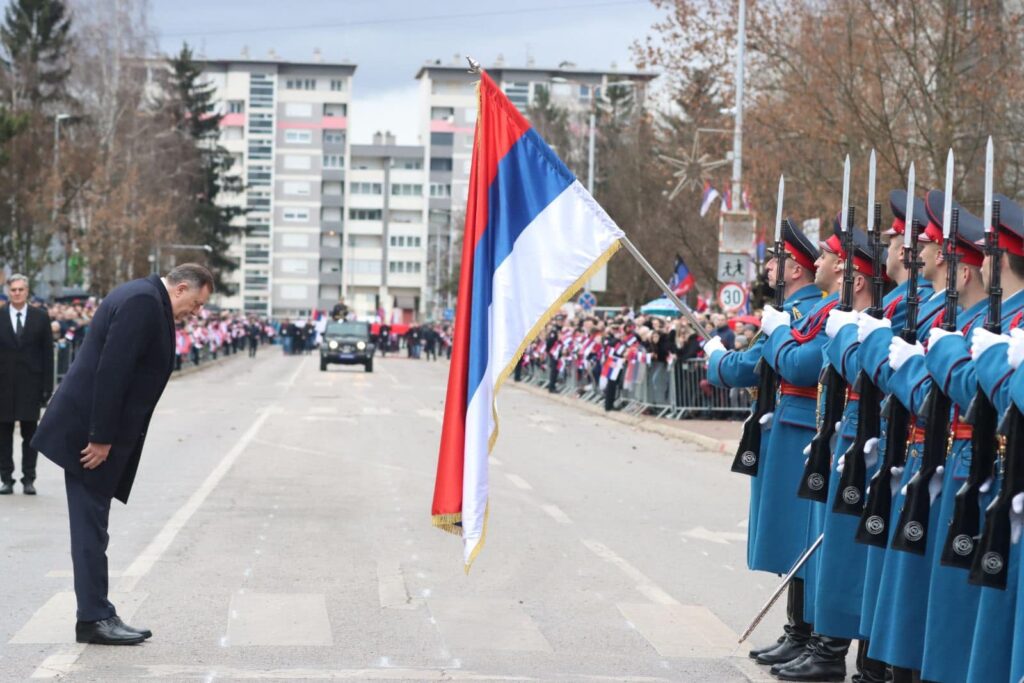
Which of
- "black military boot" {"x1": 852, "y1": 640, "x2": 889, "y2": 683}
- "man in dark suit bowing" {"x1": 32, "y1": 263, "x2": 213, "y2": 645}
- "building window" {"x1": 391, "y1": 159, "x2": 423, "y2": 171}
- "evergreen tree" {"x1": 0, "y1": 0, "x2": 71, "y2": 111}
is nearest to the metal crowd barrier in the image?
"man in dark suit bowing" {"x1": 32, "y1": 263, "x2": 213, "y2": 645}

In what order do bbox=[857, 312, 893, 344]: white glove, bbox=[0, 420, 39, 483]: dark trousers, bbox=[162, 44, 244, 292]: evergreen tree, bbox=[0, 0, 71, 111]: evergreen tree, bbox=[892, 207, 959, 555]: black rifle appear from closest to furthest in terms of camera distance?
bbox=[892, 207, 959, 555]: black rifle, bbox=[857, 312, 893, 344]: white glove, bbox=[0, 420, 39, 483]: dark trousers, bbox=[0, 0, 71, 111]: evergreen tree, bbox=[162, 44, 244, 292]: evergreen tree

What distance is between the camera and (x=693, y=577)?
10922 millimetres

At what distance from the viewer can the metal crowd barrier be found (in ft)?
96.7

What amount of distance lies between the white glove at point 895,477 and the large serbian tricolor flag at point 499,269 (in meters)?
1.99

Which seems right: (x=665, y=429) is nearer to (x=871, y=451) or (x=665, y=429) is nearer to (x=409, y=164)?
(x=871, y=451)

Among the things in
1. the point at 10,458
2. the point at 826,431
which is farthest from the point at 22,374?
the point at 826,431

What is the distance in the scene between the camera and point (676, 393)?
98.7 ft

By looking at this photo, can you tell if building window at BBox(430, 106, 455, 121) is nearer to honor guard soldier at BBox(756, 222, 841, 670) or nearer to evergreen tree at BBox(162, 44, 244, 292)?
evergreen tree at BBox(162, 44, 244, 292)

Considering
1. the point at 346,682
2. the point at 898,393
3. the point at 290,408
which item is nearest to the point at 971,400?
the point at 898,393

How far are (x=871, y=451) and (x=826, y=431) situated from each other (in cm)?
52

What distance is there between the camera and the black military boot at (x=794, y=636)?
8047 mm

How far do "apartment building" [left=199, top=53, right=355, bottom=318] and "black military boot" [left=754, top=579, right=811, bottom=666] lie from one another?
13909cm

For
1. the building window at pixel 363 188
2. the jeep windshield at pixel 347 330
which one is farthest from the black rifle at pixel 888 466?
the building window at pixel 363 188

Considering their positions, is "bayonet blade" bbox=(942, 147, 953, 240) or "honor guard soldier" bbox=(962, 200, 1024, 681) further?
"bayonet blade" bbox=(942, 147, 953, 240)
